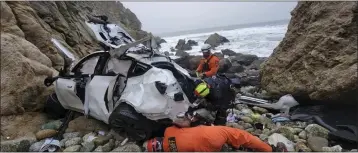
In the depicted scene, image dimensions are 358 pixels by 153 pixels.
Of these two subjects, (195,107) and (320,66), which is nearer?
(195,107)

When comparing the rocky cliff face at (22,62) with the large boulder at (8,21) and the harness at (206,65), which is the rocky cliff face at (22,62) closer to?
the large boulder at (8,21)

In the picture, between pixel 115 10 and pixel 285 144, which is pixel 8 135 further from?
pixel 115 10

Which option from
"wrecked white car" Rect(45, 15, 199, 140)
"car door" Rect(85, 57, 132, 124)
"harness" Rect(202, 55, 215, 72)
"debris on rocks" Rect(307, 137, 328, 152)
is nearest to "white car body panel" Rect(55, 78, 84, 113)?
"wrecked white car" Rect(45, 15, 199, 140)

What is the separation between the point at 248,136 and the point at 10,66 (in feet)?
15.2

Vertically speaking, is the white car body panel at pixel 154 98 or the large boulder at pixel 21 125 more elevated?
the white car body panel at pixel 154 98

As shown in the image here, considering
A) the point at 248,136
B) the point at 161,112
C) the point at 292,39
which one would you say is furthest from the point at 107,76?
the point at 292,39

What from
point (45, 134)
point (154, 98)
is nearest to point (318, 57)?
point (154, 98)

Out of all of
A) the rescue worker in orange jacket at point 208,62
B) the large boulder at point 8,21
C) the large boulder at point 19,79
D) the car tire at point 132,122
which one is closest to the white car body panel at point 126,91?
the car tire at point 132,122

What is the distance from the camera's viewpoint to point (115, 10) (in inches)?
1647

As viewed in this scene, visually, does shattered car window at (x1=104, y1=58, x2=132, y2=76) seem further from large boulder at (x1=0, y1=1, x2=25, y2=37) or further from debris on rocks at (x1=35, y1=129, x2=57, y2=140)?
large boulder at (x1=0, y1=1, x2=25, y2=37)

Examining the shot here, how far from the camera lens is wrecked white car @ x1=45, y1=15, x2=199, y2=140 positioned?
4797 millimetres

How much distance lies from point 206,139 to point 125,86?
6.03 feet

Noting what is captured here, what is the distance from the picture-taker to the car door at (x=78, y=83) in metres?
5.86

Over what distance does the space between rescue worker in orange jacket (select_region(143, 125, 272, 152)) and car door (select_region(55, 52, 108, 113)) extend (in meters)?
2.00
